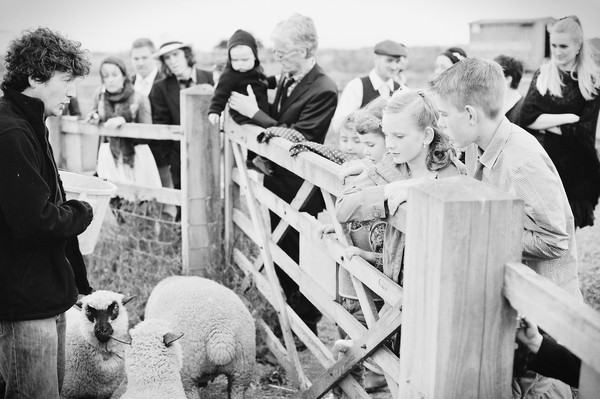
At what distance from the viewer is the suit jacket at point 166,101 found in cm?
644

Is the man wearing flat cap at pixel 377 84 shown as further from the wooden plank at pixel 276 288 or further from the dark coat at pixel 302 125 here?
the wooden plank at pixel 276 288

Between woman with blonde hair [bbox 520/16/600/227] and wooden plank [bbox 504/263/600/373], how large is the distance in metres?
3.64

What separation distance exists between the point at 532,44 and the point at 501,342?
51.1 feet

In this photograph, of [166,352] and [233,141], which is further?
[233,141]

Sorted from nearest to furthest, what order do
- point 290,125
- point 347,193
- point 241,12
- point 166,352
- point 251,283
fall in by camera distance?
point 347,193 < point 166,352 < point 290,125 < point 251,283 < point 241,12

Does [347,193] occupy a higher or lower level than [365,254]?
higher

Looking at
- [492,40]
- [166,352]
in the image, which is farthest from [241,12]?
[166,352]

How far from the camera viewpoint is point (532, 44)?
52.1 ft

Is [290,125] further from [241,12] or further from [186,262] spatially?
[241,12]

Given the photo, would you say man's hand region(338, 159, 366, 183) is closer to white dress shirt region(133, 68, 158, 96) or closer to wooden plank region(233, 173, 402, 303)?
wooden plank region(233, 173, 402, 303)

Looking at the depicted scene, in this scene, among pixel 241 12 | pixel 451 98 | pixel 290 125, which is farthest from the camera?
pixel 241 12

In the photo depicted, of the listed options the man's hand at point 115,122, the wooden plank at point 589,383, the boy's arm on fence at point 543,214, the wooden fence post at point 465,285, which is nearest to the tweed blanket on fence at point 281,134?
the boy's arm on fence at point 543,214

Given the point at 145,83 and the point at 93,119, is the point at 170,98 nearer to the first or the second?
the point at 93,119

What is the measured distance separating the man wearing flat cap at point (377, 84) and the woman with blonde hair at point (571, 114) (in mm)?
1187
